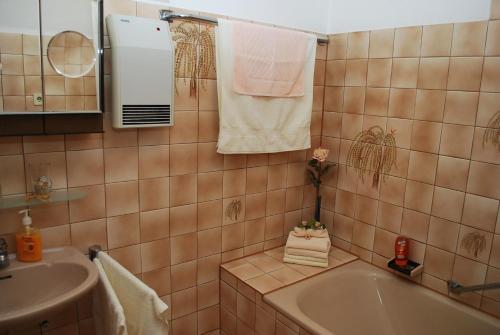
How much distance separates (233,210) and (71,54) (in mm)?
1108

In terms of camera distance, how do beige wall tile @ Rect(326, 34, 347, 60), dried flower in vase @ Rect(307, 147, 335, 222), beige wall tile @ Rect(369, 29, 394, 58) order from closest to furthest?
1. beige wall tile @ Rect(369, 29, 394, 58)
2. beige wall tile @ Rect(326, 34, 347, 60)
3. dried flower in vase @ Rect(307, 147, 335, 222)

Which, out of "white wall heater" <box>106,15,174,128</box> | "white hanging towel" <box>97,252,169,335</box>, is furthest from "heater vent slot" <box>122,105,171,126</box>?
"white hanging towel" <box>97,252,169,335</box>

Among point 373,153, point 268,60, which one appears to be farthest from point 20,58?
point 373,153

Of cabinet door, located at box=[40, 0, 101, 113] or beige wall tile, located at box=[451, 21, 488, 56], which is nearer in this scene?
cabinet door, located at box=[40, 0, 101, 113]

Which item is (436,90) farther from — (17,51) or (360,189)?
(17,51)

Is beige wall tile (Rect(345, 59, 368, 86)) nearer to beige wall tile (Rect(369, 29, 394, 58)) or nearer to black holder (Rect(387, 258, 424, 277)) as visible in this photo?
beige wall tile (Rect(369, 29, 394, 58))

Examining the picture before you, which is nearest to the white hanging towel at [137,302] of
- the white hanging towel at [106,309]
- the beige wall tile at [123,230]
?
the white hanging towel at [106,309]

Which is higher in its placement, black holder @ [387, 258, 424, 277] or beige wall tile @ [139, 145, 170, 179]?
beige wall tile @ [139, 145, 170, 179]

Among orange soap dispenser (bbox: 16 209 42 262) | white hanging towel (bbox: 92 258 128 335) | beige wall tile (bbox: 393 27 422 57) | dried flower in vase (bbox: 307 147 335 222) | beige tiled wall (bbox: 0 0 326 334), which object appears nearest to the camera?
white hanging towel (bbox: 92 258 128 335)

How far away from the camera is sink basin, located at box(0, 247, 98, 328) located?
1.44m

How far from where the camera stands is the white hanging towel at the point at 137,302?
4.76ft

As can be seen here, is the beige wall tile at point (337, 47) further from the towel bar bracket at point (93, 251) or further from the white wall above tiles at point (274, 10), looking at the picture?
the towel bar bracket at point (93, 251)

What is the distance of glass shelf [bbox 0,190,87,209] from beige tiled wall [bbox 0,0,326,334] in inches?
1.1

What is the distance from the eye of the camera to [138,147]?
177 centimetres
